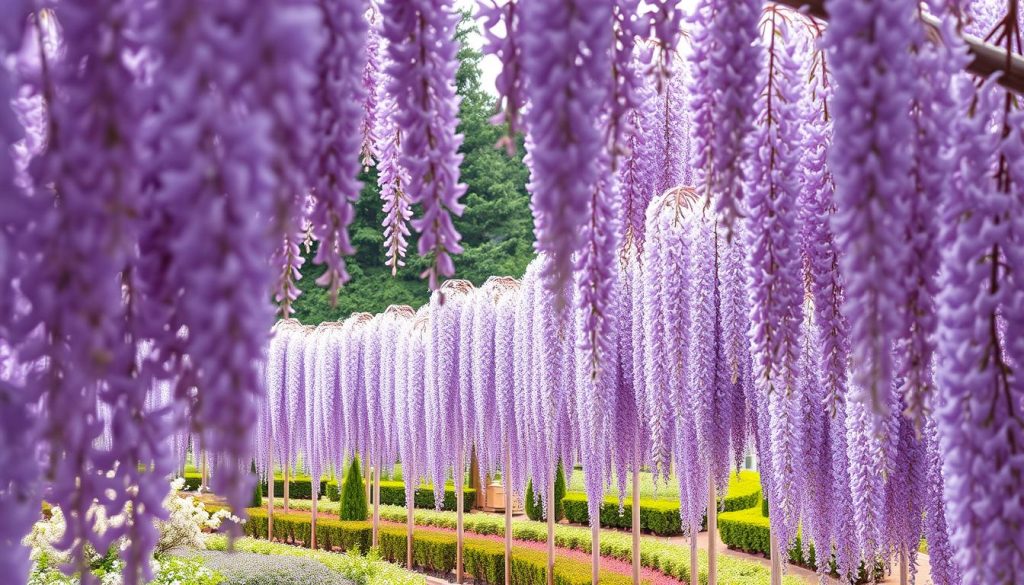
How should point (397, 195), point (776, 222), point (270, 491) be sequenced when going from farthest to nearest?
point (270, 491)
point (776, 222)
point (397, 195)

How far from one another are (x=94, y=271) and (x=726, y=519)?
14137mm

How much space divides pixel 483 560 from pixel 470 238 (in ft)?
49.9

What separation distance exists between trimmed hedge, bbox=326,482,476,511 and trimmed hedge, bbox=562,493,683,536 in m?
2.42

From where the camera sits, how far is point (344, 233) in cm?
122

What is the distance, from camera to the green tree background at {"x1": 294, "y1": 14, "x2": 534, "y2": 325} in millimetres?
→ 25203

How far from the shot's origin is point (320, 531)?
15.1m

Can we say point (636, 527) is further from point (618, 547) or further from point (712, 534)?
point (618, 547)

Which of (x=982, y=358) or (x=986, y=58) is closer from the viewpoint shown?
(x=982, y=358)

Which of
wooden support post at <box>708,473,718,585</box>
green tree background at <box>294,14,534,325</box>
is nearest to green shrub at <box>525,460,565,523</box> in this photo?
green tree background at <box>294,14,534,325</box>

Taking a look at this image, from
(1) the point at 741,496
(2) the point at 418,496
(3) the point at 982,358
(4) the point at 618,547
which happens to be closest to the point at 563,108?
(3) the point at 982,358

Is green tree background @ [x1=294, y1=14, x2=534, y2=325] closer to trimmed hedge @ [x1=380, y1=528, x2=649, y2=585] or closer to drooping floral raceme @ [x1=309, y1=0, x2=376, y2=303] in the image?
trimmed hedge @ [x1=380, y1=528, x2=649, y2=585]

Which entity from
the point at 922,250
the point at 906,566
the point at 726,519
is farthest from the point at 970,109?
the point at 726,519

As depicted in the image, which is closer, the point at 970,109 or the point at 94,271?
the point at 94,271

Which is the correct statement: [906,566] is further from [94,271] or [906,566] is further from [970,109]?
[94,271]
